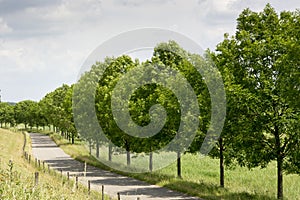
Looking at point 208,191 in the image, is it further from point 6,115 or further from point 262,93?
point 6,115

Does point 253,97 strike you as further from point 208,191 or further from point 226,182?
point 226,182

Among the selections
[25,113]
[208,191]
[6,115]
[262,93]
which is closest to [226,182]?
[208,191]

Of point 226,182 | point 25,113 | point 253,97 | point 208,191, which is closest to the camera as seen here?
point 253,97

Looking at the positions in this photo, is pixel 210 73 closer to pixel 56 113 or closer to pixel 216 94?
pixel 216 94

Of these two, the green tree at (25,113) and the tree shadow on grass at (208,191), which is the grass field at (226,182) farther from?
the green tree at (25,113)

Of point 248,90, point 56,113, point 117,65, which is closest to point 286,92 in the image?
point 248,90

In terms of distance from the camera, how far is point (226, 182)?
28.6 meters

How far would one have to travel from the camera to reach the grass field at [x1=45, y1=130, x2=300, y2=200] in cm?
2297

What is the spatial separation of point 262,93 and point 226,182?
31.2 ft

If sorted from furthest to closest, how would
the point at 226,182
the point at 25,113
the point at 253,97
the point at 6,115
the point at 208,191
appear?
the point at 6,115 → the point at 25,113 → the point at 226,182 → the point at 208,191 → the point at 253,97

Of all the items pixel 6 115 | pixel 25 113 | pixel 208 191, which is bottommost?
pixel 208 191

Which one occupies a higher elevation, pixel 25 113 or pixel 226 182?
pixel 25 113

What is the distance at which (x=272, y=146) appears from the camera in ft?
71.5

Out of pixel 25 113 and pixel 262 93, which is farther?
pixel 25 113
